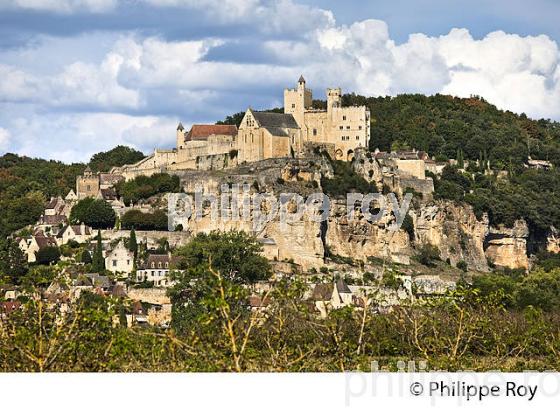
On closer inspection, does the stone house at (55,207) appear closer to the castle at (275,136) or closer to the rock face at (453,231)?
the castle at (275,136)

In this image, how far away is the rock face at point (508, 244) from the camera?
72625 millimetres

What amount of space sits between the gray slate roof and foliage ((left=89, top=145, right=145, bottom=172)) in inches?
651

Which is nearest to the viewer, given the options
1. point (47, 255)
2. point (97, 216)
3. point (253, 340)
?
point (253, 340)

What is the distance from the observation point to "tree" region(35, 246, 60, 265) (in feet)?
193

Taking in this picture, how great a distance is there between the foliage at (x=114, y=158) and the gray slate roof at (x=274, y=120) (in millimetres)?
16534

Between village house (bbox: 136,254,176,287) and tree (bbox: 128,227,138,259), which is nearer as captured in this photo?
village house (bbox: 136,254,176,287)

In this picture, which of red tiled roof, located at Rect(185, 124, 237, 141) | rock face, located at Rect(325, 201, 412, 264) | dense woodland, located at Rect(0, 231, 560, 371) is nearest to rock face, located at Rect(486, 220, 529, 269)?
rock face, located at Rect(325, 201, 412, 264)

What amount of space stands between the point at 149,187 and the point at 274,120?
797cm

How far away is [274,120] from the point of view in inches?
2601

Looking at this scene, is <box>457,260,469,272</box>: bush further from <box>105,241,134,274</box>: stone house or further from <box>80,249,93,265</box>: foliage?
<box>80,249,93,265</box>: foliage

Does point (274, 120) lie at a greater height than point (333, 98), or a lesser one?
lesser

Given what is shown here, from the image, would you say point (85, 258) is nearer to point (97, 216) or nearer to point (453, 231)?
point (97, 216)

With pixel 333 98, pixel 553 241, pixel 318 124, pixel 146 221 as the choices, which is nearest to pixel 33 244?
pixel 146 221

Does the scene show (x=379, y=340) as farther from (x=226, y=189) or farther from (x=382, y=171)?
(x=382, y=171)
